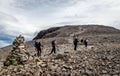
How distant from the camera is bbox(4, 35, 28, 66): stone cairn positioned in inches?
1045

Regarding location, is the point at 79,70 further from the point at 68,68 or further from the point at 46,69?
the point at 46,69

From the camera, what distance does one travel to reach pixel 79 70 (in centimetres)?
2211

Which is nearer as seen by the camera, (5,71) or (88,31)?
(5,71)

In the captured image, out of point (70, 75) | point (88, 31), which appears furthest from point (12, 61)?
point (88, 31)

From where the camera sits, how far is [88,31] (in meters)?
78.6

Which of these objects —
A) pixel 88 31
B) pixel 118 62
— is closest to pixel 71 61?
pixel 118 62

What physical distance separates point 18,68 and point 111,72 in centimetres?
704

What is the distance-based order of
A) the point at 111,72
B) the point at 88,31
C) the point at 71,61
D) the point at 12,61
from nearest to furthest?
the point at 111,72
the point at 71,61
the point at 12,61
the point at 88,31

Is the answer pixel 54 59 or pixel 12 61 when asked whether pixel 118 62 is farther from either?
pixel 12 61

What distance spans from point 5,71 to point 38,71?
8.68ft

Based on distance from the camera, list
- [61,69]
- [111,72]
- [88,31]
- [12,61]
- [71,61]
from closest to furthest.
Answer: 1. [111,72]
2. [61,69]
3. [71,61]
4. [12,61]
5. [88,31]

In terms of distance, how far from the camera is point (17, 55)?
27516 millimetres

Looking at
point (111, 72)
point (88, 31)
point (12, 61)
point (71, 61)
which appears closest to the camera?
point (111, 72)

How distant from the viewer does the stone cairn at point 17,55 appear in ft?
87.0
